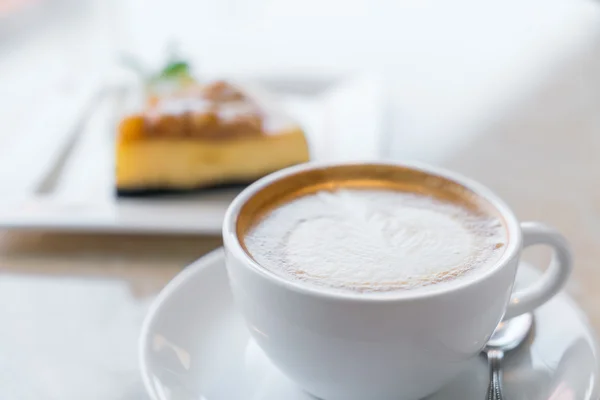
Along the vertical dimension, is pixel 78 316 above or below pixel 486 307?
below

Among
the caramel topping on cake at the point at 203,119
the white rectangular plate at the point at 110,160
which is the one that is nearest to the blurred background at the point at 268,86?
the white rectangular plate at the point at 110,160

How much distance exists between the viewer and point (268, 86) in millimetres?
1414

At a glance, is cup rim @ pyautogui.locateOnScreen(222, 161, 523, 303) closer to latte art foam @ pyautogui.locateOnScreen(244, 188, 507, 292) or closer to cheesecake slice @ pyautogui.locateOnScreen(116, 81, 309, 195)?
latte art foam @ pyautogui.locateOnScreen(244, 188, 507, 292)

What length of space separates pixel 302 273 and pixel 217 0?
1.83 metres

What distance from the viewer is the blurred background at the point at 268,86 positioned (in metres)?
0.80

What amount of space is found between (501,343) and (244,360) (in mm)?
241

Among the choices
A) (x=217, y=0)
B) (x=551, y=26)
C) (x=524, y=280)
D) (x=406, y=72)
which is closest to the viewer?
(x=524, y=280)

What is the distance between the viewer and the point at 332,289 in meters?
0.55

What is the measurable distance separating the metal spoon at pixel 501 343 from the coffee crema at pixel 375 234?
0.10 meters

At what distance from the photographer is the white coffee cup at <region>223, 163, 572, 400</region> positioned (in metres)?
0.52

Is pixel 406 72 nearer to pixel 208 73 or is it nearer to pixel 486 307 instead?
pixel 208 73

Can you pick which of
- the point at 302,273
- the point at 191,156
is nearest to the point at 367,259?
the point at 302,273

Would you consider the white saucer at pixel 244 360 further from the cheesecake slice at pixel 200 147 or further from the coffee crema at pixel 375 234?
the cheesecake slice at pixel 200 147

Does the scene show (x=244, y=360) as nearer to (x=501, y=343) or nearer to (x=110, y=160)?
(x=501, y=343)
